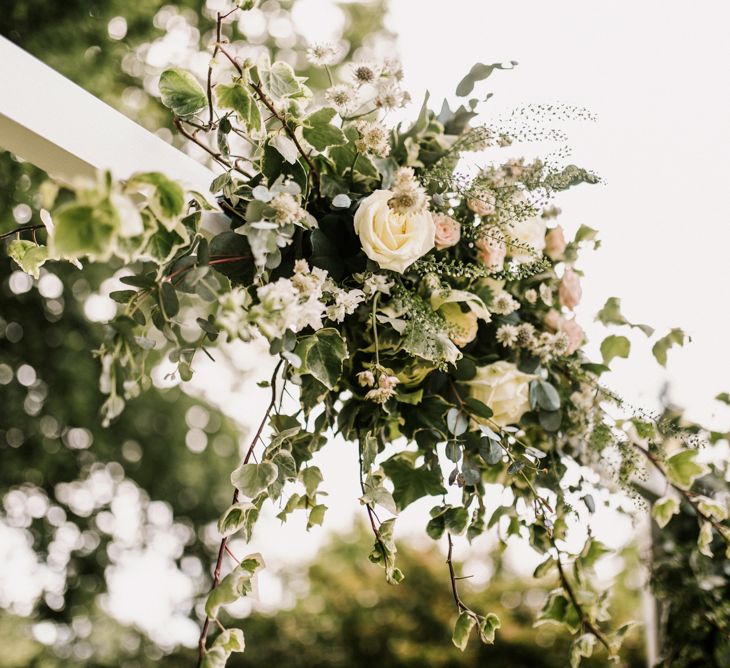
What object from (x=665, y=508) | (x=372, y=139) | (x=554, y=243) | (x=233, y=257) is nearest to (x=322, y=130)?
(x=372, y=139)

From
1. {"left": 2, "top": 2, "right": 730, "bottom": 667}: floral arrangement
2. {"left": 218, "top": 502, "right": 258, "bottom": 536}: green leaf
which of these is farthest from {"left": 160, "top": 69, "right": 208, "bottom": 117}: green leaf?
{"left": 218, "top": 502, "right": 258, "bottom": 536}: green leaf

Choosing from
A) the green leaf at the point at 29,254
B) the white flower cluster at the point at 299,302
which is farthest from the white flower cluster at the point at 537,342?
the green leaf at the point at 29,254

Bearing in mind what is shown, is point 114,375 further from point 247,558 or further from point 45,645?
point 45,645

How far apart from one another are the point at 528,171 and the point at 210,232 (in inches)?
15.1

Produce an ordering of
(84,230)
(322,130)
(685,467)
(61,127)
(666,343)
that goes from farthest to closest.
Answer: (666,343)
(685,467)
(322,130)
(61,127)
(84,230)

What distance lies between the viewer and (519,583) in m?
3.52

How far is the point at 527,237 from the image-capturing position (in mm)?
858

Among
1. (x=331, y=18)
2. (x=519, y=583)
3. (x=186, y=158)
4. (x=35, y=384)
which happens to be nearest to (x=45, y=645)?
(x=35, y=384)

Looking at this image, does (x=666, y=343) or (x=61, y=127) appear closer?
(x=61, y=127)

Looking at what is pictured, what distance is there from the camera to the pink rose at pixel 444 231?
2.59 ft

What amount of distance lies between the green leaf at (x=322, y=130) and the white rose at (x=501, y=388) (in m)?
0.33

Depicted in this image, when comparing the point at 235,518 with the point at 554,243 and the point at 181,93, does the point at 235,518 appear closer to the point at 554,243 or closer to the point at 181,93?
the point at 181,93

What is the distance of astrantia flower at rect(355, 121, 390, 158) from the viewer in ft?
2.38

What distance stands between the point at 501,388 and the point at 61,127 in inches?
22.0
